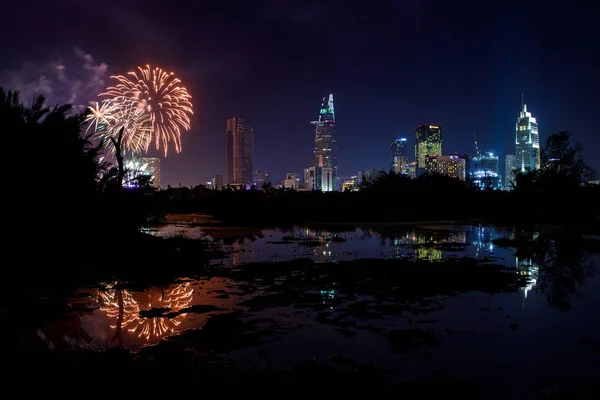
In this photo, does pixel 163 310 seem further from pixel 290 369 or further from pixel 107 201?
pixel 107 201

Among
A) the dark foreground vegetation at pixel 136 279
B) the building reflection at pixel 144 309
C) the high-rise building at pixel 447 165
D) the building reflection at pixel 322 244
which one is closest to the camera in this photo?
the dark foreground vegetation at pixel 136 279

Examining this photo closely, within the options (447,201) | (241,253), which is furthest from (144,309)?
(447,201)

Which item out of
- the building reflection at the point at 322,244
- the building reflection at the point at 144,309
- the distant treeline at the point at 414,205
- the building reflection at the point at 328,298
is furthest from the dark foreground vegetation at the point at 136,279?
the distant treeline at the point at 414,205

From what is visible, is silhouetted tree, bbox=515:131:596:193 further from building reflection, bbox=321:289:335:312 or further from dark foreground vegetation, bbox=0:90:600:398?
building reflection, bbox=321:289:335:312

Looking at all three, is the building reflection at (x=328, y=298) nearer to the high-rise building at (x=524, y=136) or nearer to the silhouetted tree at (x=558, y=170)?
the silhouetted tree at (x=558, y=170)

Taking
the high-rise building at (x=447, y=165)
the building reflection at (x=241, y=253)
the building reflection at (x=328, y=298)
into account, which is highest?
the high-rise building at (x=447, y=165)

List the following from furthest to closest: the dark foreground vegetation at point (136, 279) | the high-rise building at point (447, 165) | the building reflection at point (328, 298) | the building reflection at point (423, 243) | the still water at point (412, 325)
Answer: the high-rise building at point (447, 165) < the building reflection at point (423, 243) < the building reflection at point (328, 298) < the still water at point (412, 325) < the dark foreground vegetation at point (136, 279)

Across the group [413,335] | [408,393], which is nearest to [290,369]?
[408,393]

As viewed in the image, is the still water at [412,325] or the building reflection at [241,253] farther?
the building reflection at [241,253]

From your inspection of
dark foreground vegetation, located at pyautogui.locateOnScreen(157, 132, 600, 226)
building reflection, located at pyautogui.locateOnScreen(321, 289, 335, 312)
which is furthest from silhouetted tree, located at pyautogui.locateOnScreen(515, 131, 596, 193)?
building reflection, located at pyautogui.locateOnScreen(321, 289, 335, 312)
